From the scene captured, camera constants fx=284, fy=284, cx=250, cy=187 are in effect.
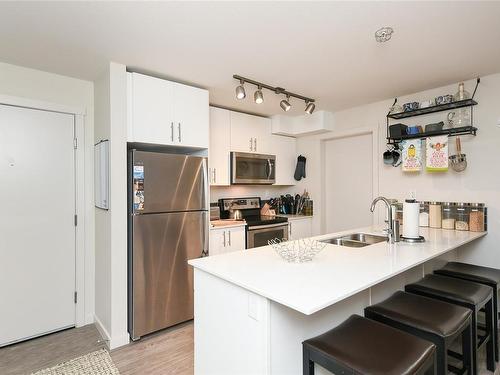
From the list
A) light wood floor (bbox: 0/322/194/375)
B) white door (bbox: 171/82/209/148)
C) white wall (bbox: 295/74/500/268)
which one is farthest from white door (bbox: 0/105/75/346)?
white wall (bbox: 295/74/500/268)

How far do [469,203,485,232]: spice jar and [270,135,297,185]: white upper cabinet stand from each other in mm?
2277

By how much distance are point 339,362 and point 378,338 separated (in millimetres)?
275

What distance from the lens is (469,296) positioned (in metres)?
1.81

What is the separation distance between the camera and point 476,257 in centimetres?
281

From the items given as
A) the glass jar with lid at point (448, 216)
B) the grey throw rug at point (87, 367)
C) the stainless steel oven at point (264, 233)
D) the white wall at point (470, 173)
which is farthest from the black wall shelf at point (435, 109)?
the grey throw rug at point (87, 367)

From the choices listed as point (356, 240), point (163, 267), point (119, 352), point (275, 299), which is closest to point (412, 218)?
point (356, 240)

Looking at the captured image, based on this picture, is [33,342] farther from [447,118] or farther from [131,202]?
[447,118]

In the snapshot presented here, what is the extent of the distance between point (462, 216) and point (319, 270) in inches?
86.1

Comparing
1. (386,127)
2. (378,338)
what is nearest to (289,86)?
(386,127)

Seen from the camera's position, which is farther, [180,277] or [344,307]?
[180,277]

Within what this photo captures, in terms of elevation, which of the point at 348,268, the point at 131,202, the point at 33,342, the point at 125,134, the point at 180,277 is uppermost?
the point at 125,134

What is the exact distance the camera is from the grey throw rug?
204 cm

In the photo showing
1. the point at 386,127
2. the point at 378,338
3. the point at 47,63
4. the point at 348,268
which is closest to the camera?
the point at 378,338

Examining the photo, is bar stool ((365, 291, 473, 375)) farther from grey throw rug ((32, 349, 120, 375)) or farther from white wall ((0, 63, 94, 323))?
white wall ((0, 63, 94, 323))
